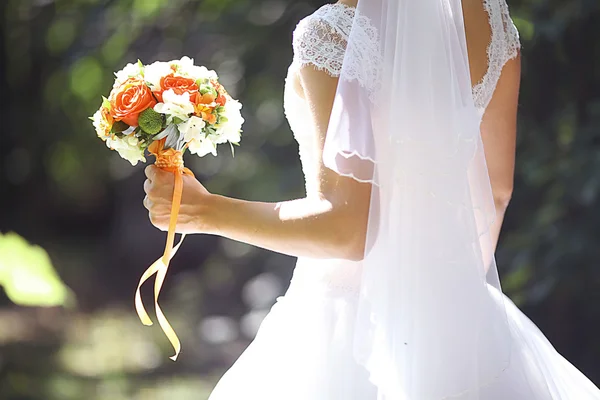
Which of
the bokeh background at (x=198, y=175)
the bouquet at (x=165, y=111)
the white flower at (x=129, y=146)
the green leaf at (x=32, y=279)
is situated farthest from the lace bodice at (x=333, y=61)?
the green leaf at (x=32, y=279)

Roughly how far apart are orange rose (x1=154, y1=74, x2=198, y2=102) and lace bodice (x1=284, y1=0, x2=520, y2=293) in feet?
0.43

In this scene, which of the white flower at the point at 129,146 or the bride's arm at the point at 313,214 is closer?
the bride's arm at the point at 313,214

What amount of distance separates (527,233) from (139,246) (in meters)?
2.59

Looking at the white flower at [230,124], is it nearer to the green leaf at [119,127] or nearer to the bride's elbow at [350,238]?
the green leaf at [119,127]

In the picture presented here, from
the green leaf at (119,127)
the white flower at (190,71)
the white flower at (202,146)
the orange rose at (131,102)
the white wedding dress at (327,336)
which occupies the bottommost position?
the white wedding dress at (327,336)

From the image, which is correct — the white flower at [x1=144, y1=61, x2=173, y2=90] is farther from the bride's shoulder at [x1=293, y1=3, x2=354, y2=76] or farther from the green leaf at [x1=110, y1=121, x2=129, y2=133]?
the bride's shoulder at [x1=293, y1=3, x2=354, y2=76]

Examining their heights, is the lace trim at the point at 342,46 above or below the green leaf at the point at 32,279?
above

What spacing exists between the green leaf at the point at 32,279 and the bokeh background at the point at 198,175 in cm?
2

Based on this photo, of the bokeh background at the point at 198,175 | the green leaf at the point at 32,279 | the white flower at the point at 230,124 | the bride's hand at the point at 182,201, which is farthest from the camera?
the green leaf at the point at 32,279

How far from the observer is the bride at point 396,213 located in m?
0.92

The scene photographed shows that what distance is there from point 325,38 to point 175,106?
0.24 meters

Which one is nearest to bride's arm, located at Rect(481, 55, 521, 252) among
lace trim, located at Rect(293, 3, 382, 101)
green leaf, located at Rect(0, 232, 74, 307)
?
lace trim, located at Rect(293, 3, 382, 101)

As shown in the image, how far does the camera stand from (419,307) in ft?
3.16

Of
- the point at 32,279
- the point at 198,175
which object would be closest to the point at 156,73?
the point at 198,175
